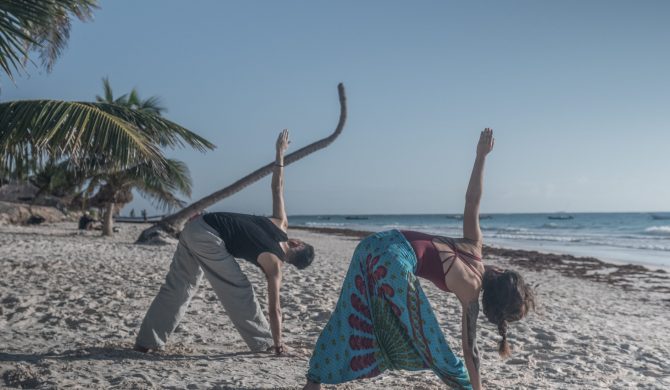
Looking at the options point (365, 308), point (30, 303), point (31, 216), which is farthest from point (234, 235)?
point (31, 216)

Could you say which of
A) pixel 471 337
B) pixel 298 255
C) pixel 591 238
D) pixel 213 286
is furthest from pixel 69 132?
pixel 591 238

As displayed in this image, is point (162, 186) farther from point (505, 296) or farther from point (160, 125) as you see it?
point (505, 296)

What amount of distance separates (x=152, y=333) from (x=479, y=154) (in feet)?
8.69

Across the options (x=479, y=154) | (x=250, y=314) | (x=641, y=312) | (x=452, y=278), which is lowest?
(x=641, y=312)

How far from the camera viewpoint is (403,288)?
8.59ft

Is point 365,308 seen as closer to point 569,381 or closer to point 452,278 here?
point 452,278

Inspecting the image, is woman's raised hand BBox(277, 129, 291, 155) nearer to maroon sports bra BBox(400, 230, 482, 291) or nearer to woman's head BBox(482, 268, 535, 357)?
maroon sports bra BBox(400, 230, 482, 291)

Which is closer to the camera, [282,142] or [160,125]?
[282,142]

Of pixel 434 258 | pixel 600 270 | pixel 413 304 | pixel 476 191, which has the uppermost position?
pixel 476 191

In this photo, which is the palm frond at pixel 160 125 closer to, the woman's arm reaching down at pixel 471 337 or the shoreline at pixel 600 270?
the woman's arm reaching down at pixel 471 337

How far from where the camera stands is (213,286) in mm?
4023

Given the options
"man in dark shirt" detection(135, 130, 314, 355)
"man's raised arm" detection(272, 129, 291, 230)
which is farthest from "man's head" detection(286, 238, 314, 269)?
"man's raised arm" detection(272, 129, 291, 230)

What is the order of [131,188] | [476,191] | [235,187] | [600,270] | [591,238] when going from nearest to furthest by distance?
[476,191] < [235,187] < [600,270] < [131,188] < [591,238]

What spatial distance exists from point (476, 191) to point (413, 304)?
2.21ft
